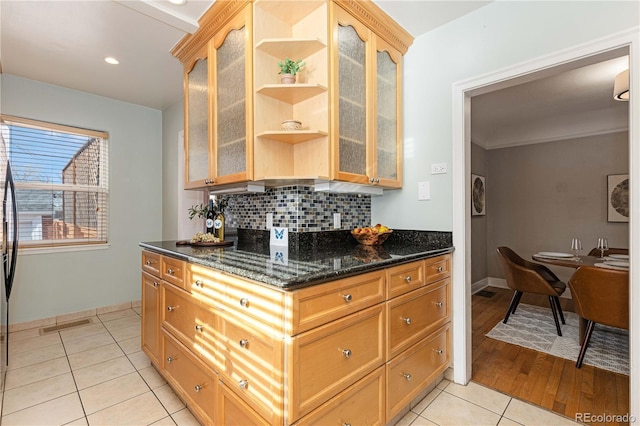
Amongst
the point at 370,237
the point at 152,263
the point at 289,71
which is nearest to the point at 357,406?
the point at 370,237

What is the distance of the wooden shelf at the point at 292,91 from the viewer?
1.77 metres

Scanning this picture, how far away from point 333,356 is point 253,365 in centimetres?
33

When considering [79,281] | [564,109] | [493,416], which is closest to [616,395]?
[493,416]

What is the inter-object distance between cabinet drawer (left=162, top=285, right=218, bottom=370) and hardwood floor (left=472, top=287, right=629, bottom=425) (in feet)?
6.01

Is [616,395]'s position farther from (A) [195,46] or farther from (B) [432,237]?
(A) [195,46]

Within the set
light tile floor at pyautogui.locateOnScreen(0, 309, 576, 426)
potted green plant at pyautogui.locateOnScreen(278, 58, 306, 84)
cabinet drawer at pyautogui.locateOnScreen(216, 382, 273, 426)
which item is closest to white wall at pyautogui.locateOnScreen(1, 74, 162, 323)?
light tile floor at pyautogui.locateOnScreen(0, 309, 576, 426)

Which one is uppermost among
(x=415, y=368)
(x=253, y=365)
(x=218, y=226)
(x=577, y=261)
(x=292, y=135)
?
(x=292, y=135)

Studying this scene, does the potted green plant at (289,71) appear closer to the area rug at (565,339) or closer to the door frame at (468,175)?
the door frame at (468,175)

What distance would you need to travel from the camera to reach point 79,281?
11.0 feet

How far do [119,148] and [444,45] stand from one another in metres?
3.65

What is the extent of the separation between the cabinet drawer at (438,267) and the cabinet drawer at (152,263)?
1712 mm

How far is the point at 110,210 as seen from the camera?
356 cm

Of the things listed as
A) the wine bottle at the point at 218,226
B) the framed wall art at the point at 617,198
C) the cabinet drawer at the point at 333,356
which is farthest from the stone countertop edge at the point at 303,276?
the framed wall art at the point at 617,198

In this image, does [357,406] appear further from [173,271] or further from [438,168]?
[438,168]
